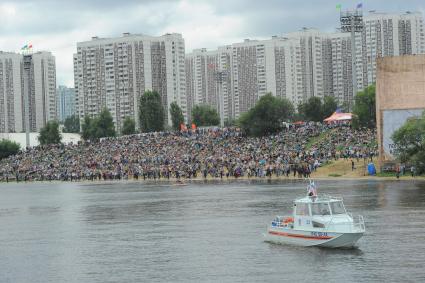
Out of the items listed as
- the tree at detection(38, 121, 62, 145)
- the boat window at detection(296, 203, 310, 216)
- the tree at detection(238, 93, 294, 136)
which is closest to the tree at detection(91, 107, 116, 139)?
the tree at detection(38, 121, 62, 145)

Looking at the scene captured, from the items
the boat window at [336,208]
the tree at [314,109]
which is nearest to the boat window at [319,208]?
the boat window at [336,208]

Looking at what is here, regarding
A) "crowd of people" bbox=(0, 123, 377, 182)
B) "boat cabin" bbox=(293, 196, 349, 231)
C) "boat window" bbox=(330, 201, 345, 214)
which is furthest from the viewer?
"crowd of people" bbox=(0, 123, 377, 182)

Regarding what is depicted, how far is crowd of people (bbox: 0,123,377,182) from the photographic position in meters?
116

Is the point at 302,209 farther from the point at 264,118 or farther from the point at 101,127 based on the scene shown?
the point at 101,127

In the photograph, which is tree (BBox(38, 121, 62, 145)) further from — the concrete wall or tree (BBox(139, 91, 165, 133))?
the concrete wall

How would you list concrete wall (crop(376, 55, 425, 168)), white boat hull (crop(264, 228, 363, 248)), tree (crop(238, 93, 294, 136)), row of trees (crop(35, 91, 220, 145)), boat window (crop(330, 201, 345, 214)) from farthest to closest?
row of trees (crop(35, 91, 220, 145)) < tree (crop(238, 93, 294, 136)) < concrete wall (crop(376, 55, 425, 168)) < boat window (crop(330, 201, 345, 214)) < white boat hull (crop(264, 228, 363, 248))

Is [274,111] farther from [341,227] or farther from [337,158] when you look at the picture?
[341,227]

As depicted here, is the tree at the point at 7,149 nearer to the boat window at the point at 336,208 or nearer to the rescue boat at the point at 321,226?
the rescue boat at the point at 321,226

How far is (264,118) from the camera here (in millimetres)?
144500

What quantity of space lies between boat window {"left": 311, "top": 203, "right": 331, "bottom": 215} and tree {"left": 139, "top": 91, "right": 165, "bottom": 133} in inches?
5283

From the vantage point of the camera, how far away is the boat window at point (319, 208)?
48.4m

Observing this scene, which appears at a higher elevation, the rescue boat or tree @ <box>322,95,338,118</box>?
tree @ <box>322,95,338,118</box>

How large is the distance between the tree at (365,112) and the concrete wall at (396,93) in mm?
23137

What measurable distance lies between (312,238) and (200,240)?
8562 millimetres
